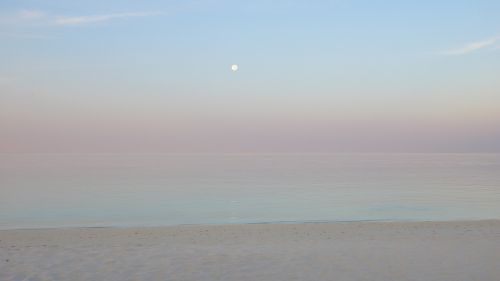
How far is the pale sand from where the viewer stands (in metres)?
9.80

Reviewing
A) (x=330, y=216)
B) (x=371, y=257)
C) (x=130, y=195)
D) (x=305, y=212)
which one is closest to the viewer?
(x=371, y=257)

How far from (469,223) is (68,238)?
14572 millimetres

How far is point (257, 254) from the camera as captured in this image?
1181 cm

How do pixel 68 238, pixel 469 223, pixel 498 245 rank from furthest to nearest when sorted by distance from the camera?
pixel 469 223, pixel 68 238, pixel 498 245

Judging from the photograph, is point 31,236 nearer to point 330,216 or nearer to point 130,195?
point 330,216

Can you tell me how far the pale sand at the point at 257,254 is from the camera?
9.80 meters

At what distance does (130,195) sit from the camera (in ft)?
114

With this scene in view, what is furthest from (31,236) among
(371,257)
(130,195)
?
(130,195)

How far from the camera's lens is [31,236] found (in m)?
15.5

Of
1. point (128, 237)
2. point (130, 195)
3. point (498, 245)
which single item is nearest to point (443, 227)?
point (498, 245)

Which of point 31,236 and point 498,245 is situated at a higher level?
point 31,236

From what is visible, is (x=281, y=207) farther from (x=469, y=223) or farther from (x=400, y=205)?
(x=469, y=223)

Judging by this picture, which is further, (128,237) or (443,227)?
(443,227)

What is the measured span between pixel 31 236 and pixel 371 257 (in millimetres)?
10921
